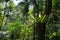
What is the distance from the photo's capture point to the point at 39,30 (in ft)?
48.8

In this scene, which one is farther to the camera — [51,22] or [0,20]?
[0,20]

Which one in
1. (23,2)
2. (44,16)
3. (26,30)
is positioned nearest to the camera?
(44,16)

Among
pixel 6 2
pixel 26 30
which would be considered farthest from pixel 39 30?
→ pixel 6 2

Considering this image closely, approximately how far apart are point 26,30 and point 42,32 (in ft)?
20.9

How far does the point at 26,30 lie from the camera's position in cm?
2106

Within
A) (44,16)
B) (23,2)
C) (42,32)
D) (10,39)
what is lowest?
(10,39)

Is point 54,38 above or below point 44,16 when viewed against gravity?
below

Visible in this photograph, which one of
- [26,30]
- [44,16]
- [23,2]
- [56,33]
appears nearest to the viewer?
[44,16]

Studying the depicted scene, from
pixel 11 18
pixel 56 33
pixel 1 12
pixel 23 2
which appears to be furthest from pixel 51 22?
pixel 11 18

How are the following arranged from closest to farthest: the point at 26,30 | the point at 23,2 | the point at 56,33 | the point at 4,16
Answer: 1. the point at 56,33
2. the point at 26,30
3. the point at 23,2
4. the point at 4,16

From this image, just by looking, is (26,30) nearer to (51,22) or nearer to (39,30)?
(51,22)

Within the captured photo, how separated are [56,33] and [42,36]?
3279 millimetres

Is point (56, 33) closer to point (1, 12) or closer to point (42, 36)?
point (42, 36)

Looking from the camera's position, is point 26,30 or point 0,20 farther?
point 0,20
